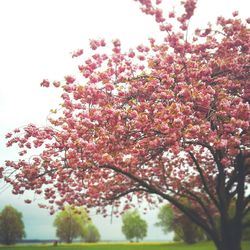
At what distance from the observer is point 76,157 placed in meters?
14.9

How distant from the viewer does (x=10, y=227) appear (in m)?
81.1

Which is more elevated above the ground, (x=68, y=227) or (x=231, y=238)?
(x=68, y=227)

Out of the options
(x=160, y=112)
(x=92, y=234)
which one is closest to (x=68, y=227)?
(x=92, y=234)

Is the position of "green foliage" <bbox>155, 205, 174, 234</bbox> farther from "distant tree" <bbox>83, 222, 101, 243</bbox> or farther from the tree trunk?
the tree trunk

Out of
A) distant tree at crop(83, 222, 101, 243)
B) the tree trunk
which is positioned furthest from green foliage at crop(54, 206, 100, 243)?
the tree trunk

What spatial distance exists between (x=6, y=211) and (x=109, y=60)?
2904 inches

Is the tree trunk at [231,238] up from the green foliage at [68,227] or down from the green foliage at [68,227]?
down

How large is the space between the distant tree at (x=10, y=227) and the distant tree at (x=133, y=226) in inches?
1761

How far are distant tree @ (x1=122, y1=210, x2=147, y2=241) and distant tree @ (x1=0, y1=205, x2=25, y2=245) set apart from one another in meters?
44.7

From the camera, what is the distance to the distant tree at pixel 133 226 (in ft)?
394

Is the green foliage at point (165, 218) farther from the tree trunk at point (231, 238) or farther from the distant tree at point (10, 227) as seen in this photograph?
the tree trunk at point (231, 238)

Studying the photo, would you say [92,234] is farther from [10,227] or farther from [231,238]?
[231,238]

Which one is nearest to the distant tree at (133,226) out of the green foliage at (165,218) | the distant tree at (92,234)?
the distant tree at (92,234)

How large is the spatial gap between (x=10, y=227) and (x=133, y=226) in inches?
1968
